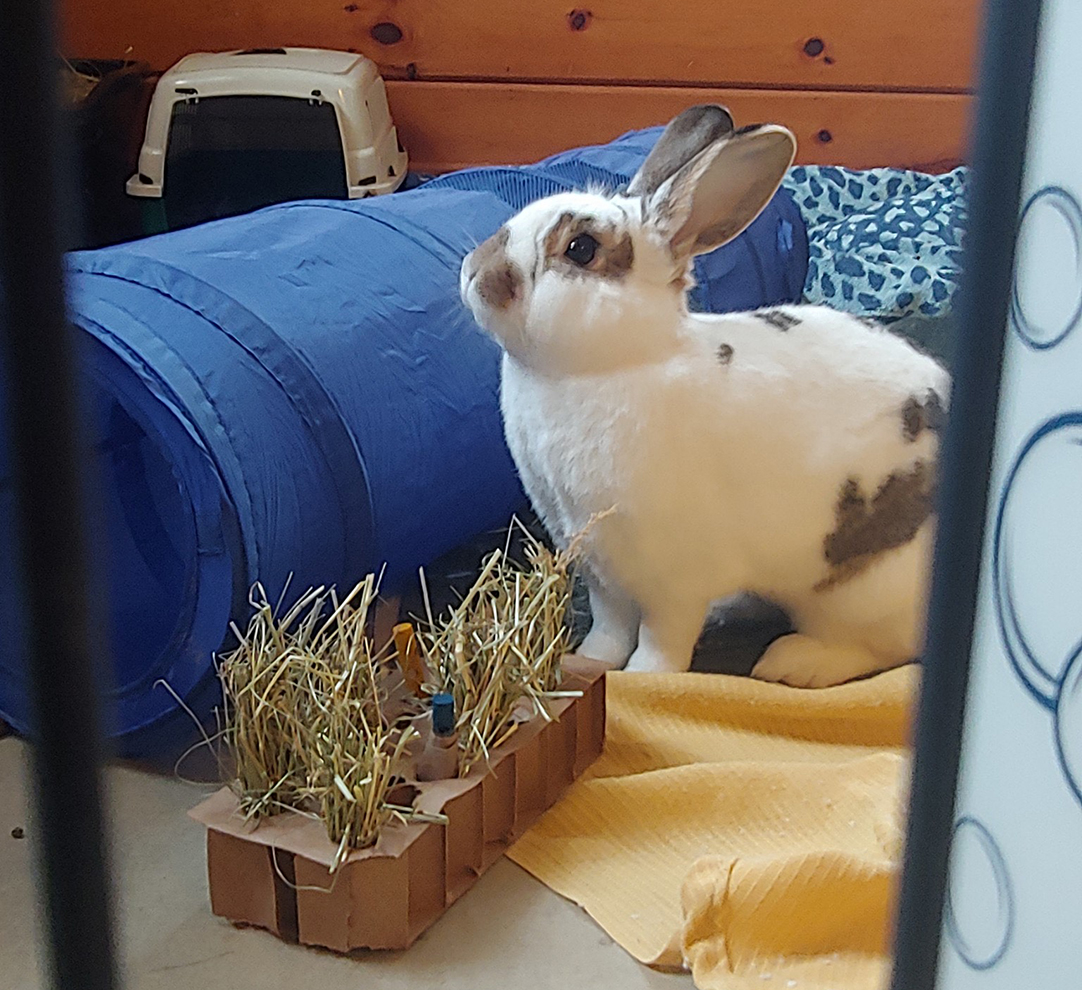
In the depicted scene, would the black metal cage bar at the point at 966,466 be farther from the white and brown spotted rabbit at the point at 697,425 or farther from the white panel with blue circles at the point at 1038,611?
the white and brown spotted rabbit at the point at 697,425

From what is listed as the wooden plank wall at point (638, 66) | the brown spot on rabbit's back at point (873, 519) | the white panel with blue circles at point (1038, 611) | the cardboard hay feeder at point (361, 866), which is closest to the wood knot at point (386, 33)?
the wooden plank wall at point (638, 66)

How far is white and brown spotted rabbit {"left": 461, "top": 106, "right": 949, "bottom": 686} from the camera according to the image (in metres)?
1.35

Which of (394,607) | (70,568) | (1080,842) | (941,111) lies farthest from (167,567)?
(941,111)

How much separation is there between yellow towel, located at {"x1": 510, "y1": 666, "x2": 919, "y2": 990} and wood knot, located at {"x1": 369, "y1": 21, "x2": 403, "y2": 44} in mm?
1684

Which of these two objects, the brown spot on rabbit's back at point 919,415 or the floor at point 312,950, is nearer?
the floor at point 312,950

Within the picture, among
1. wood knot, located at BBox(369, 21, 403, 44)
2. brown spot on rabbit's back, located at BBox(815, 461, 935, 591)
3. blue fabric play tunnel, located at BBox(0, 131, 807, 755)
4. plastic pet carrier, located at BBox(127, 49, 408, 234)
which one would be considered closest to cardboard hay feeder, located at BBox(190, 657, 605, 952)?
blue fabric play tunnel, located at BBox(0, 131, 807, 755)

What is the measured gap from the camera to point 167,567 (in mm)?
1495

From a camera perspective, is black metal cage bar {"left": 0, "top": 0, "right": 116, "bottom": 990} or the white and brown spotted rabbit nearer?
black metal cage bar {"left": 0, "top": 0, "right": 116, "bottom": 990}

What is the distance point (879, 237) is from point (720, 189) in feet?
2.78

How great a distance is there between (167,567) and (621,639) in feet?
1.63

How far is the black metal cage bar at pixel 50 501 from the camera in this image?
27 cm

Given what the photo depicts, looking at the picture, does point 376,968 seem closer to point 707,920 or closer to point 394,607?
point 707,920

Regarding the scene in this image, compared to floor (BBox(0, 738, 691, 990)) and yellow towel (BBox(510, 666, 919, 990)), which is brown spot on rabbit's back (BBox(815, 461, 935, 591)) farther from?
floor (BBox(0, 738, 691, 990))

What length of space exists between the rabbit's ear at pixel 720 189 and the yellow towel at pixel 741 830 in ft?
1.48
